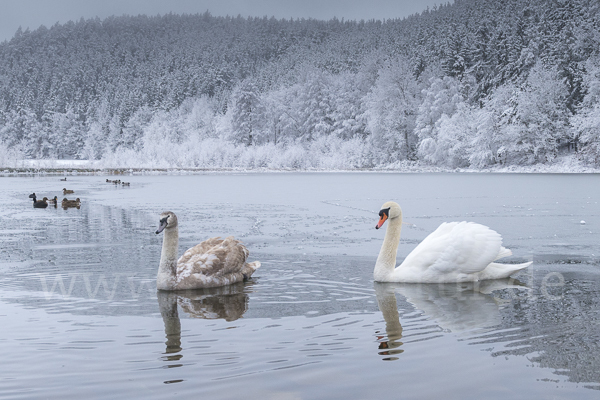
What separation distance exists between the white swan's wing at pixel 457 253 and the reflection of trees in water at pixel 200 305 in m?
2.29

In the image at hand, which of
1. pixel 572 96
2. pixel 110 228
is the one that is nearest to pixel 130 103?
pixel 572 96

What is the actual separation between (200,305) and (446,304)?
2.76m

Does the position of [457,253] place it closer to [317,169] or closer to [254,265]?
[254,265]

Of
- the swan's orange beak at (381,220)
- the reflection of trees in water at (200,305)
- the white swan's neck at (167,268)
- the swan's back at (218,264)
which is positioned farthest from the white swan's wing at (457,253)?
the white swan's neck at (167,268)

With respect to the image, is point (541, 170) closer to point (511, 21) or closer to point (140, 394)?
point (511, 21)

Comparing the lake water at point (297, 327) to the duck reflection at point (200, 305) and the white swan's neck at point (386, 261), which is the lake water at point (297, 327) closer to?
the duck reflection at point (200, 305)

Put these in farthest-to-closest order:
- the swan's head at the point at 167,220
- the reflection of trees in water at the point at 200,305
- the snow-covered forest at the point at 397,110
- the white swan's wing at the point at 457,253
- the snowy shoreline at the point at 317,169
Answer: the snow-covered forest at the point at 397,110 → the snowy shoreline at the point at 317,169 → the white swan's wing at the point at 457,253 → the swan's head at the point at 167,220 → the reflection of trees in water at the point at 200,305

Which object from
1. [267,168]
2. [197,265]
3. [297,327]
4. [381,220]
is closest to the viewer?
[297,327]

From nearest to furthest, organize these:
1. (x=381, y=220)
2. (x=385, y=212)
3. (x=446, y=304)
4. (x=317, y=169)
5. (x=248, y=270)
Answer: (x=446, y=304)
(x=381, y=220)
(x=248, y=270)
(x=385, y=212)
(x=317, y=169)

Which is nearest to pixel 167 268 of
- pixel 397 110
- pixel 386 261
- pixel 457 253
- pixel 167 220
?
pixel 167 220

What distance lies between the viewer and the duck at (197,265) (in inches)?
306

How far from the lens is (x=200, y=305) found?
7113mm

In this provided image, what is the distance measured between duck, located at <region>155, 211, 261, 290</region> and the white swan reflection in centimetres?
185

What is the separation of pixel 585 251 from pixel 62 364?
28.2 ft
